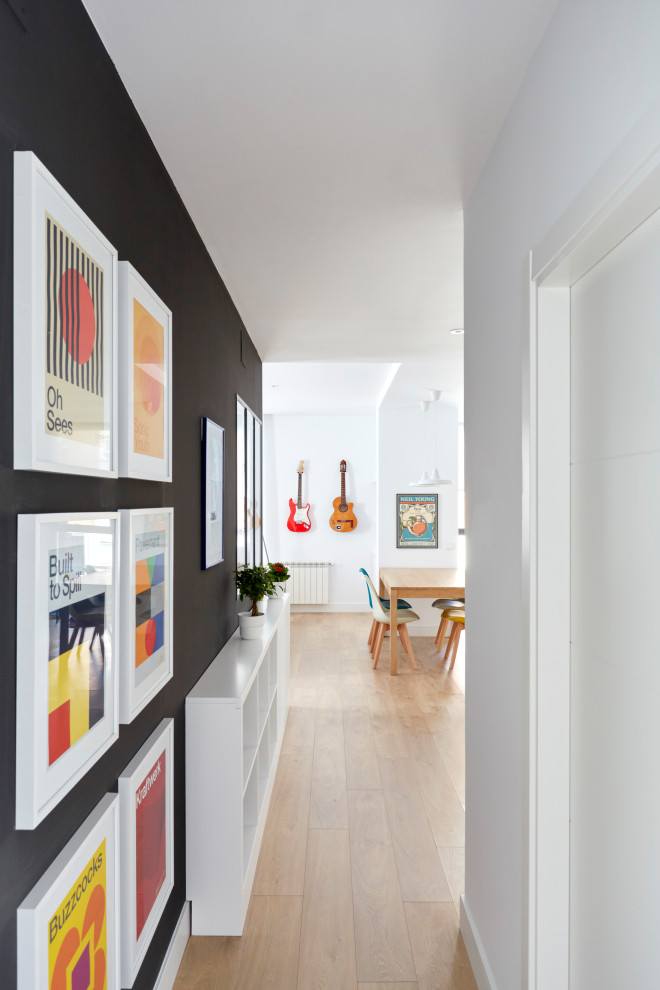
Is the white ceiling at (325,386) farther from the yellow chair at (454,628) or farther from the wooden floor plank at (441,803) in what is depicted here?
the wooden floor plank at (441,803)

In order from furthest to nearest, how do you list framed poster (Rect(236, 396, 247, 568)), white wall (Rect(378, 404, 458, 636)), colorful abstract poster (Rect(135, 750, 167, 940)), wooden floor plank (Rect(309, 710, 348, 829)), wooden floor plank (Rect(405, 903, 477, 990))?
1. white wall (Rect(378, 404, 458, 636))
2. framed poster (Rect(236, 396, 247, 568))
3. wooden floor plank (Rect(309, 710, 348, 829))
4. wooden floor plank (Rect(405, 903, 477, 990))
5. colorful abstract poster (Rect(135, 750, 167, 940))

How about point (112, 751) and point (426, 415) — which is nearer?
point (112, 751)

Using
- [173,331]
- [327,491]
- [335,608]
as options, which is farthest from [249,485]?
[335,608]

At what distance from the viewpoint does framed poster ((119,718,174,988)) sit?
144 centimetres

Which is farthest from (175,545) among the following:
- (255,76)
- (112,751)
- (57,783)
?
(255,76)

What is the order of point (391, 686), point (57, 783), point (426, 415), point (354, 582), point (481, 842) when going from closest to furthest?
point (57, 783)
point (481, 842)
point (391, 686)
point (426, 415)
point (354, 582)

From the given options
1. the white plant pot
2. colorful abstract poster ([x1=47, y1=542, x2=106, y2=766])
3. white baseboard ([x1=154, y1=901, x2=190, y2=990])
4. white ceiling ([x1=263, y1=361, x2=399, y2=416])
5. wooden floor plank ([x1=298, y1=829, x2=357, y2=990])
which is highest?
white ceiling ([x1=263, y1=361, x2=399, y2=416])

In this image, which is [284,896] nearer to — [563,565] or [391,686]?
[563,565]

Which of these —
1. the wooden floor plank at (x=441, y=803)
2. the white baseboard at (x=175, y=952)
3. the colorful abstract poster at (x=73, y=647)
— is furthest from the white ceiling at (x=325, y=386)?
the colorful abstract poster at (x=73, y=647)

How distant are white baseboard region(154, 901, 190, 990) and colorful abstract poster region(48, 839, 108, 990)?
66cm

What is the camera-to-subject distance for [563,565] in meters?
1.38

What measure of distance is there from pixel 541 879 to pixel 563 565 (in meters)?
0.69

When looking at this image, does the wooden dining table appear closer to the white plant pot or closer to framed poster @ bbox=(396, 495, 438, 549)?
framed poster @ bbox=(396, 495, 438, 549)

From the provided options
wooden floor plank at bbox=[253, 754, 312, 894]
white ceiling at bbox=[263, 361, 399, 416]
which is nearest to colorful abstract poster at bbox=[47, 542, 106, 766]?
wooden floor plank at bbox=[253, 754, 312, 894]
